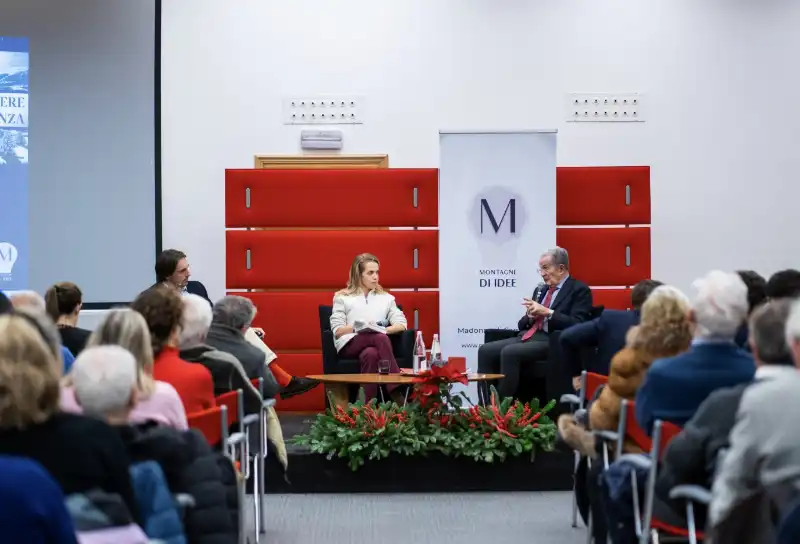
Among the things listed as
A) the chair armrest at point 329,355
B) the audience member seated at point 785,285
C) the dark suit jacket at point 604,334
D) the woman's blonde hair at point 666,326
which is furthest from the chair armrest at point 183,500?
the chair armrest at point 329,355

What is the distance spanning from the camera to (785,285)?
4.50 m

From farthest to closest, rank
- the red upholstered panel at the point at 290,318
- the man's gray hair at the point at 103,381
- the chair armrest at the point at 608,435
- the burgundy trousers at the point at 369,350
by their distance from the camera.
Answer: the red upholstered panel at the point at 290,318, the burgundy trousers at the point at 369,350, the chair armrest at the point at 608,435, the man's gray hair at the point at 103,381

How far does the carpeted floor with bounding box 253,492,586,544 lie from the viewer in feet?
16.0

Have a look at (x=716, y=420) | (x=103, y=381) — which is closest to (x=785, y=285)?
(x=716, y=420)

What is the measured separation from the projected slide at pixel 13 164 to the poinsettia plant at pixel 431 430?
12.4 ft

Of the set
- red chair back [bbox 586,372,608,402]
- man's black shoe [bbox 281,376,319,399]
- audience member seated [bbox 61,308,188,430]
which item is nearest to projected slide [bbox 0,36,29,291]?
man's black shoe [bbox 281,376,319,399]

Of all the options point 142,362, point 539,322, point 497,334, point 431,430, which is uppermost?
point 142,362

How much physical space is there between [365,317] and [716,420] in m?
4.64

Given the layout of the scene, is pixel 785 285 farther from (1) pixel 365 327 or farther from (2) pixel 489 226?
(2) pixel 489 226

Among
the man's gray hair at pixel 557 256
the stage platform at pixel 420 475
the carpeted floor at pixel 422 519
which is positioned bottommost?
the carpeted floor at pixel 422 519

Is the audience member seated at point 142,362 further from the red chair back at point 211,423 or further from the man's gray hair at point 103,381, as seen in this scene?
the man's gray hair at point 103,381

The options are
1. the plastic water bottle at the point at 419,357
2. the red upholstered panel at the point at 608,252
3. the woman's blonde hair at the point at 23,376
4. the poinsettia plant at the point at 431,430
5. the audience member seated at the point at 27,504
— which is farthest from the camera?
the red upholstered panel at the point at 608,252

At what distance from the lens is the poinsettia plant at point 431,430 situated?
5.95m

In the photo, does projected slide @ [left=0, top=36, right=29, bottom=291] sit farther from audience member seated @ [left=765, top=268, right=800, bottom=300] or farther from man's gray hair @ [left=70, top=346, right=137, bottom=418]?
man's gray hair @ [left=70, top=346, right=137, bottom=418]
